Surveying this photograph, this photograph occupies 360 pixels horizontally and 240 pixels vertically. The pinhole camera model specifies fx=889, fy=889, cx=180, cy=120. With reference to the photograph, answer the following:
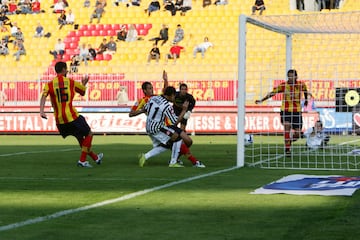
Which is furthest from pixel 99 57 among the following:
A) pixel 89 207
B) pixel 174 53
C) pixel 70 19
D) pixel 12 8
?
pixel 89 207

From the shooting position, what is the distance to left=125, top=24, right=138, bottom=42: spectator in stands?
40.4 metres

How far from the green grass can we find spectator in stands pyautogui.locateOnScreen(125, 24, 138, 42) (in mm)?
25695

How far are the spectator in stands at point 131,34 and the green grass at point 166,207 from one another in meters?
25.7

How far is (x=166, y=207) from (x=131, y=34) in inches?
1255

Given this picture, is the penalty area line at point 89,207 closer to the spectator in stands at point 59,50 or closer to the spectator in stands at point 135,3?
the spectator in stands at point 59,50

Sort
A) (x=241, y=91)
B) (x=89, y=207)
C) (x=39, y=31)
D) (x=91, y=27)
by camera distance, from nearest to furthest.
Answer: (x=89, y=207) < (x=241, y=91) < (x=91, y=27) < (x=39, y=31)

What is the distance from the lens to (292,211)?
8711mm

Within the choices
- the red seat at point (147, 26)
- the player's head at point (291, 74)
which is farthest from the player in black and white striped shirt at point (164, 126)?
the red seat at point (147, 26)

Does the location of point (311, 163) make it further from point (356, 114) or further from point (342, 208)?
point (342, 208)

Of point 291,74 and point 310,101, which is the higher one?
point 291,74

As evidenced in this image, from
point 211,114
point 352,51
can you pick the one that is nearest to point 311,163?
point 352,51

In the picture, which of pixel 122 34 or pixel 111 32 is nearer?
pixel 122 34

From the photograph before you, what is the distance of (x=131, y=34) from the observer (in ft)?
133

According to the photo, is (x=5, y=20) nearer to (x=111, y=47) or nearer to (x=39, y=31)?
(x=39, y=31)
